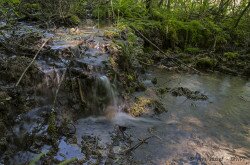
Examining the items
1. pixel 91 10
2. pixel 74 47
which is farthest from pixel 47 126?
A: pixel 91 10

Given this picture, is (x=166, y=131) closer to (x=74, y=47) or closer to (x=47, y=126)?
(x=47, y=126)

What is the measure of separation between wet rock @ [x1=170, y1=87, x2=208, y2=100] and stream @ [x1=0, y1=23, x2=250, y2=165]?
0.10 metres

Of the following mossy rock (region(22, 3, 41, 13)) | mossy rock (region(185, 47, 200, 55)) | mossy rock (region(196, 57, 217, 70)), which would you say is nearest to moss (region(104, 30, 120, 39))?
mossy rock (region(22, 3, 41, 13))

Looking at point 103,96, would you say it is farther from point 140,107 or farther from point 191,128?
point 191,128

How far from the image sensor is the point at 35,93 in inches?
174

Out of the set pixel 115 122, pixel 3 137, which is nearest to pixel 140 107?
pixel 115 122

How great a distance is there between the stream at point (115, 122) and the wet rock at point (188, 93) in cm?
10

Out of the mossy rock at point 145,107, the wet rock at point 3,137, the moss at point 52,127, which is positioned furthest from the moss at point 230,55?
the wet rock at point 3,137

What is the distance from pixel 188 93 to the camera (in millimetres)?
6254

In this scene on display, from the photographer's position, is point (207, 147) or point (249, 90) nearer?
point (207, 147)

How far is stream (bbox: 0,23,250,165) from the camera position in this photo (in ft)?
13.2

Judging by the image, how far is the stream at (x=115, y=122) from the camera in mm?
4023

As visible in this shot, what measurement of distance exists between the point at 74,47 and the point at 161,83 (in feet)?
7.07

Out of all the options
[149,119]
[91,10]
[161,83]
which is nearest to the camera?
[149,119]
